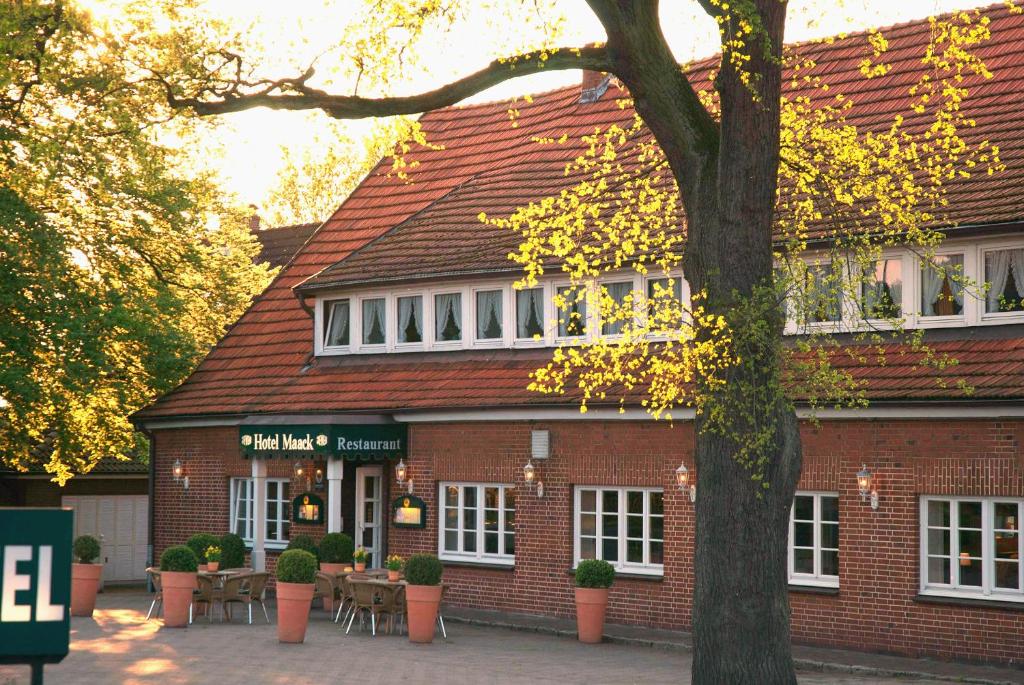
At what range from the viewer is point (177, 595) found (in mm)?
21766

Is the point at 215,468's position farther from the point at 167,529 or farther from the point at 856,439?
the point at 856,439

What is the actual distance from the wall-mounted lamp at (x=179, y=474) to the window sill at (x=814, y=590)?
13649mm

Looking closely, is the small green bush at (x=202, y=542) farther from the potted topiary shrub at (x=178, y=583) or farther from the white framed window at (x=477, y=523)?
the white framed window at (x=477, y=523)

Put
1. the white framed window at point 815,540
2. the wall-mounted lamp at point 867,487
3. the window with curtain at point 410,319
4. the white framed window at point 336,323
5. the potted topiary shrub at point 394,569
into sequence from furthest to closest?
the white framed window at point 336,323, the window with curtain at point 410,319, the potted topiary shrub at point 394,569, the white framed window at point 815,540, the wall-mounted lamp at point 867,487

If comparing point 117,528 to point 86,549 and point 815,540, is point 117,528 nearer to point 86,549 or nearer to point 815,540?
point 86,549

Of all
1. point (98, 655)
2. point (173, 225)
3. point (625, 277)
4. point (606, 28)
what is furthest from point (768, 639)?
point (173, 225)

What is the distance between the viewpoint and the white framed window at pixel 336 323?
27.7 meters

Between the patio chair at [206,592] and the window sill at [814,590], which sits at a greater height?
the window sill at [814,590]

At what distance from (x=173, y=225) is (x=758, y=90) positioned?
20544mm

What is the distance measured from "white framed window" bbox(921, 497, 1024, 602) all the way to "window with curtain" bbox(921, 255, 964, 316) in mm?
2507

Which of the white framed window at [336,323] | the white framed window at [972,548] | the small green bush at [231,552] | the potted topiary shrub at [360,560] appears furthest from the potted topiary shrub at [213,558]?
the white framed window at [972,548]

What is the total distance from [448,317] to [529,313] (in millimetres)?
1859

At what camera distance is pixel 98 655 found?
18375 mm

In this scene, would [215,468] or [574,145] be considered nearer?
Answer: [574,145]
